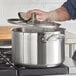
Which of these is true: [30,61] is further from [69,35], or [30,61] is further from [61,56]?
[69,35]

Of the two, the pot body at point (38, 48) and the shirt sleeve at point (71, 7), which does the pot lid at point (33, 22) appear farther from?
the shirt sleeve at point (71, 7)

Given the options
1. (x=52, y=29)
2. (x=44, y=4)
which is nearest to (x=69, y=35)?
(x=44, y=4)

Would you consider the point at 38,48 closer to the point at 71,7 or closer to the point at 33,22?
the point at 33,22

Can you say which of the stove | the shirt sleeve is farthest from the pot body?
the shirt sleeve

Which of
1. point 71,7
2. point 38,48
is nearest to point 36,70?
point 38,48

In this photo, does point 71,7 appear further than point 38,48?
Yes

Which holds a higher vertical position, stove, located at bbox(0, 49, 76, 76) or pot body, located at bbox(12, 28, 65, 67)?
pot body, located at bbox(12, 28, 65, 67)

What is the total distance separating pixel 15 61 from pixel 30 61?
58 mm

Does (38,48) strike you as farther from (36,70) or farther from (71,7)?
(71,7)

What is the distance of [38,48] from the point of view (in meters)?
0.78

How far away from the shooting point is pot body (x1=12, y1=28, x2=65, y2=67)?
30.6 inches

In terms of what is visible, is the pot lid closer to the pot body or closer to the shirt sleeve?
the pot body

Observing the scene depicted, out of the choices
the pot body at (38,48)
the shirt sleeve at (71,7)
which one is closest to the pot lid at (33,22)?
the pot body at (38,48)

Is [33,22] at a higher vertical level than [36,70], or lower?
higher
